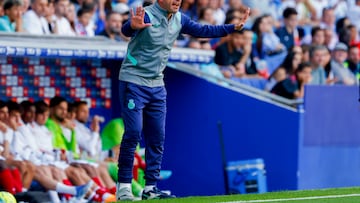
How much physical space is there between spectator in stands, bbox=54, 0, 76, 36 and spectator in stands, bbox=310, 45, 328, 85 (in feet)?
13.2

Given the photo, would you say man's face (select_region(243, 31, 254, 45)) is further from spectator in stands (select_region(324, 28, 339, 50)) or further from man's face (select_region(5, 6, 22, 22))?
man's face (select_region(5, 6, 22, 22))

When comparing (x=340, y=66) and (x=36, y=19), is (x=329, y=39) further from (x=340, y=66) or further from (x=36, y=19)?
(x=36, y=19)

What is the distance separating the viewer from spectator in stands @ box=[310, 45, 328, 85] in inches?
671

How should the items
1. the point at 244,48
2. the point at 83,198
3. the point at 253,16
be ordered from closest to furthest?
the point at 83,198, the point at 244,48, the point at 253,16

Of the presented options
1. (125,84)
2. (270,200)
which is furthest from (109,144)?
(270,200)

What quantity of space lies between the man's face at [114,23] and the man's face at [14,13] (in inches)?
62.8

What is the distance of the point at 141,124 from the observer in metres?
10.3

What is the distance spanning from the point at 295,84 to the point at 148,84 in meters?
5.98

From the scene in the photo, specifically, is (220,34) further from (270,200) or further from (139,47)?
(270,200)

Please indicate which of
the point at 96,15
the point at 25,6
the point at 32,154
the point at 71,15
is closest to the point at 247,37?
the point at 96,15

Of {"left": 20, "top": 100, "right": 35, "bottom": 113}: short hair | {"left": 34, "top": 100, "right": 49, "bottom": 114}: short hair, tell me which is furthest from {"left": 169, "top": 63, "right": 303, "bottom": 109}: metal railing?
{"left": 20, "top": 100, "right": 35, "bottom": 113}: short hair

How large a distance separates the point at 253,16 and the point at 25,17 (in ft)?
18.5

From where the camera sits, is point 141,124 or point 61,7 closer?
point 141,124

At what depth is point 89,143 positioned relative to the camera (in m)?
14.5
